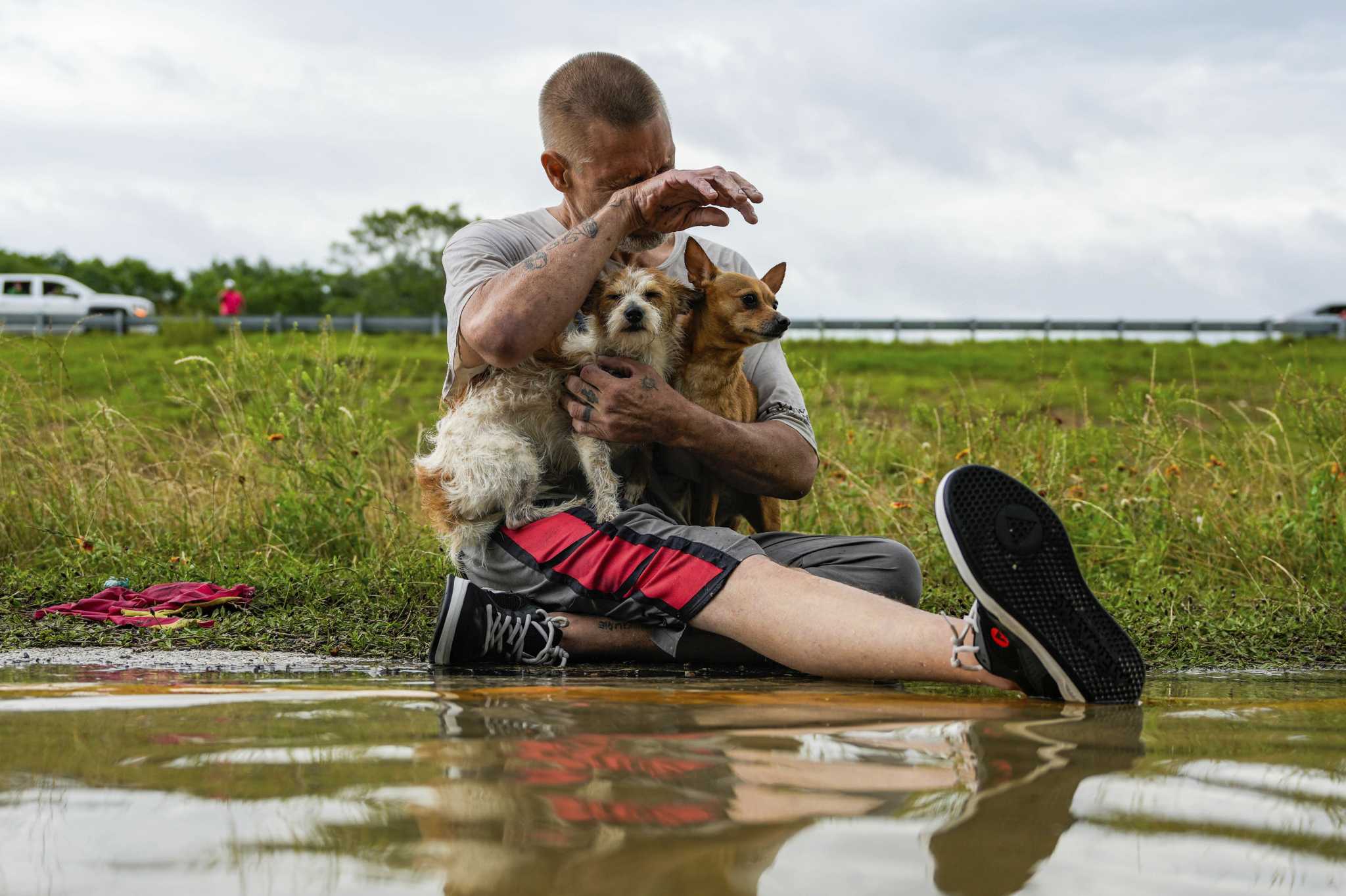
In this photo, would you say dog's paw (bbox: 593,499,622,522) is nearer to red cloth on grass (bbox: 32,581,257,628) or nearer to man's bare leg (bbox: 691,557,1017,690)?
man's bare leg (bbox: 691,557,1017,690)

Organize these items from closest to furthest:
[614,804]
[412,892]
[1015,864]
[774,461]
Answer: [412,892], [1015,864], [614,804], [774,461]

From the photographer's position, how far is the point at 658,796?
163cm

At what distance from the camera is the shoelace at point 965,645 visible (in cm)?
286

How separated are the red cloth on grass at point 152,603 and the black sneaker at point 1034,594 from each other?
2844 mm

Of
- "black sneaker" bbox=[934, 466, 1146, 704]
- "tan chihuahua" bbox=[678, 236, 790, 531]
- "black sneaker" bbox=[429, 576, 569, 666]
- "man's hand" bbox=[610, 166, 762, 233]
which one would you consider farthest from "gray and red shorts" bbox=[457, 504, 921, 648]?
"man's hand" bbox=[610, 166, 762, 233]

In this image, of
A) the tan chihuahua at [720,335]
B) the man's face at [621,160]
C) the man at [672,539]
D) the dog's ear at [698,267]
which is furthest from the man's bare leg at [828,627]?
the man's face at [621,160]

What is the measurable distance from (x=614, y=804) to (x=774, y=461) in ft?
7.67

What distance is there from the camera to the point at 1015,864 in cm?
137

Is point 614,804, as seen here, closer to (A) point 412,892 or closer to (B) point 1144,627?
(A) point 412,892

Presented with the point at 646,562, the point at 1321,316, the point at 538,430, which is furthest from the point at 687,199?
the point at 1321,316

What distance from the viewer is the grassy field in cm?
473

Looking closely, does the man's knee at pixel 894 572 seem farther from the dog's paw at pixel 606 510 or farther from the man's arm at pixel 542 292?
the man's arm at pixel 542 292

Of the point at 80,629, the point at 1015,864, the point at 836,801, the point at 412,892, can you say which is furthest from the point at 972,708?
the point at 80,629

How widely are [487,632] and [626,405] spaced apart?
0.81m
